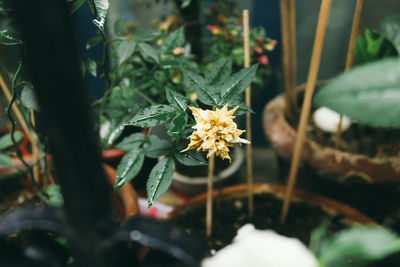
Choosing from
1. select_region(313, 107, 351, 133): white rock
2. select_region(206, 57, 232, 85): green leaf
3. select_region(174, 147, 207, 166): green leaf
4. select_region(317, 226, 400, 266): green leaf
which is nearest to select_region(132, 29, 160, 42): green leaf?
select_region(206, 57, 232, 85): green leaf

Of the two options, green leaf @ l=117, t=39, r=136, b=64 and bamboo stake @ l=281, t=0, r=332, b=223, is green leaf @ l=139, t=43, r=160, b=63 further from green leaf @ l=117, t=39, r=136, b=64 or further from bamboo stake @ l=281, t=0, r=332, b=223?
bamboo stake @ l=281, t=0, r=332, b=223

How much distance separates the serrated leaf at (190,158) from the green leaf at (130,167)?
12 centimetres

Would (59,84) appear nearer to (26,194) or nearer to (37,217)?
(37,217)

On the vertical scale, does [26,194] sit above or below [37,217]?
below

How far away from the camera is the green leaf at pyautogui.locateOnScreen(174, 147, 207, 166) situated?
18.5 inches

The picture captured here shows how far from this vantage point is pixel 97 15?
0.47 metres

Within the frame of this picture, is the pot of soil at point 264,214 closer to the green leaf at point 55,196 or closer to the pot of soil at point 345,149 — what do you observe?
the pot of soil at point 345,149

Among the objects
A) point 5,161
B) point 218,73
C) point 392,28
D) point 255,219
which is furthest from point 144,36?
point 392,28

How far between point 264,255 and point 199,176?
39.2 inches

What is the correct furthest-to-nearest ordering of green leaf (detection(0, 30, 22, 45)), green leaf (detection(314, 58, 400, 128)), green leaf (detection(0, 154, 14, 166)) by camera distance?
green leaf (detection(0, 154, 14, 166))
green leaf (detection(0, 30, 22, 45))
green leaf (detection(314, 58, 400, 128))

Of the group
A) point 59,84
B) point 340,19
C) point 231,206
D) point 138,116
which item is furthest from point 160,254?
point 340,19

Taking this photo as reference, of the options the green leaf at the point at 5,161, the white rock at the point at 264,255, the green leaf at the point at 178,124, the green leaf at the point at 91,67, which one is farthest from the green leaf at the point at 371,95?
the green leaf at the point at 5,161

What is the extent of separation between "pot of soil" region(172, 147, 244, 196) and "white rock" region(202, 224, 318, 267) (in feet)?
2.92

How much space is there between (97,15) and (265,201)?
696mm
